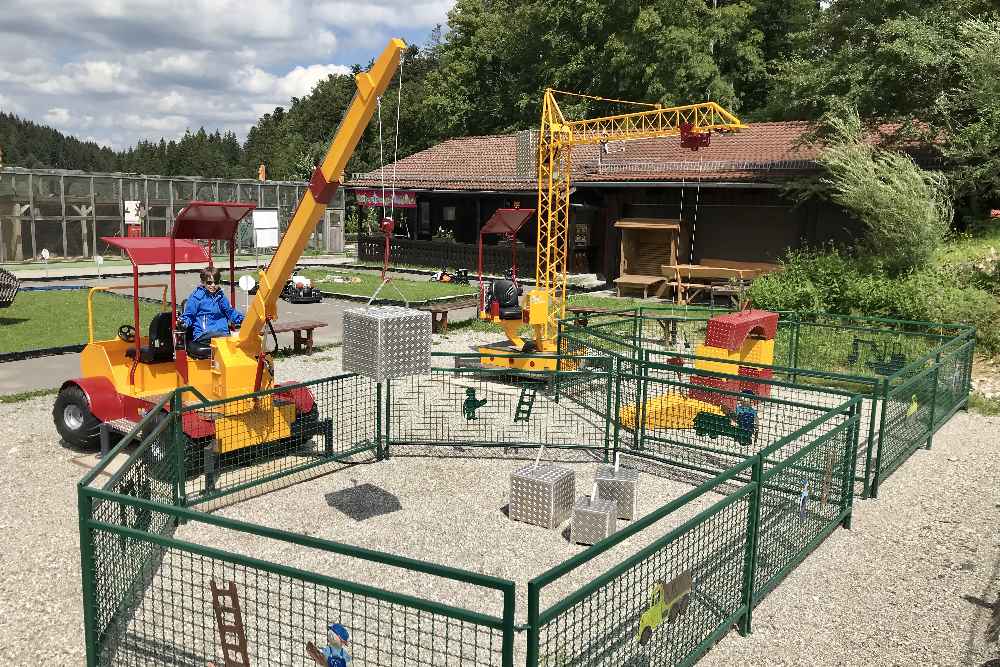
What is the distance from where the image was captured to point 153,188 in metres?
36.5

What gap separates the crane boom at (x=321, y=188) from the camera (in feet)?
24.5

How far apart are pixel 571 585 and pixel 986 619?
3242mm

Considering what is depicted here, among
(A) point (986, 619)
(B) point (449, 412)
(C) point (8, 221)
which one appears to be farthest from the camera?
(C) point (8, 221)

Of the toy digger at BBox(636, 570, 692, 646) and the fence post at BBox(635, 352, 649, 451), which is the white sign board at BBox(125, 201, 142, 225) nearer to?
the fence post at BBox(635, 352, 649, 451)

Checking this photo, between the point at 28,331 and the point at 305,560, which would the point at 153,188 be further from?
the point at 305,560

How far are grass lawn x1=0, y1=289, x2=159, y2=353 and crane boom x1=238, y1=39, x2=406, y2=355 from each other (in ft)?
29.7

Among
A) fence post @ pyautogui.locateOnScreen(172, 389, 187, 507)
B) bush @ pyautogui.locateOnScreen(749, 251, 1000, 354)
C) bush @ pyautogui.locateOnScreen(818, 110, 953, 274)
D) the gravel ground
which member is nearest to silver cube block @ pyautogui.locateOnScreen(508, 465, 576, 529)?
the gravel ground

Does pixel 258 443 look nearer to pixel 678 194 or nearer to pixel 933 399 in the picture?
pixel 933 399

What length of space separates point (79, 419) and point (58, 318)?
36.9ft

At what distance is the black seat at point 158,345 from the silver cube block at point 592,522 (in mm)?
5341

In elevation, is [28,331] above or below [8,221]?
below

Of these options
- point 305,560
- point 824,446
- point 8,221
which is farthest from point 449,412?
point 8,221

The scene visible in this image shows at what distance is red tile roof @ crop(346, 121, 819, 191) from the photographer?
25953 millimetres

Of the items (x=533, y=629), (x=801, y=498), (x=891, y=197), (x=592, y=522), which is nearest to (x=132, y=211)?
(x=891, y=197)
